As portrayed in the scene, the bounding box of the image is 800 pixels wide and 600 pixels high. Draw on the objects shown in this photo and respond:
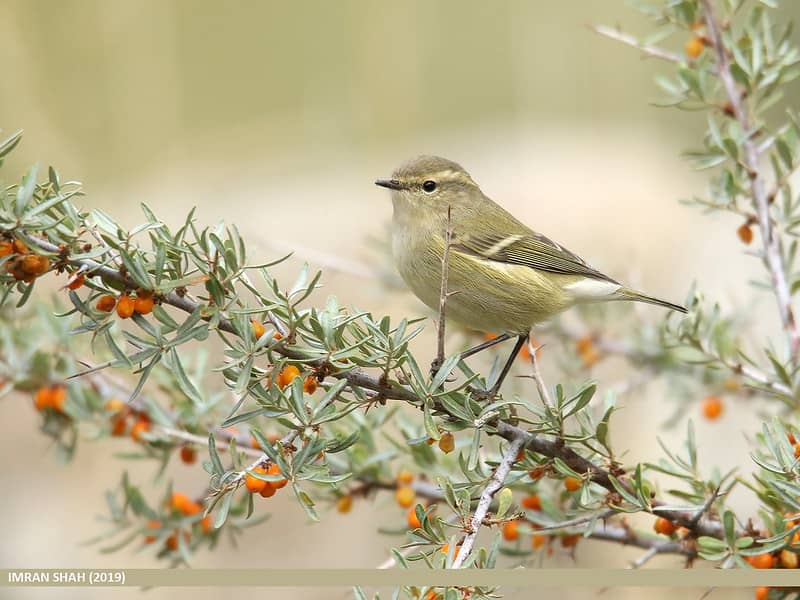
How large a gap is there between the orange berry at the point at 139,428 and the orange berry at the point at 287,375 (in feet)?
2.23

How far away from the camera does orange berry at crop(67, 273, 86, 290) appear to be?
1.15 metres

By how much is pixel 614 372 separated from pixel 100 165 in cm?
334

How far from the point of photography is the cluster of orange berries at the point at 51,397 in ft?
Result: 6.42

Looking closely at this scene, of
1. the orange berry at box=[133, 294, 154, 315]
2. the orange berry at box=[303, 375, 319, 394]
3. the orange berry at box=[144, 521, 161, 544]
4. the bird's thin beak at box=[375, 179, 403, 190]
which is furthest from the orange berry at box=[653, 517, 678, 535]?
the bird's thin beak at box=[375, 179, 403, 190]

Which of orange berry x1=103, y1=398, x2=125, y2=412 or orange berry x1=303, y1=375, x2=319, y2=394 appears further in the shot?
orange berry x1=103, y1=398, x2=125, y2=412

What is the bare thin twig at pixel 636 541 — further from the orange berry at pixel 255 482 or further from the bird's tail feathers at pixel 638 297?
the bird's tail feathers at pixel 638 297

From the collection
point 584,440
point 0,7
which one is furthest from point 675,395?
point 0,7

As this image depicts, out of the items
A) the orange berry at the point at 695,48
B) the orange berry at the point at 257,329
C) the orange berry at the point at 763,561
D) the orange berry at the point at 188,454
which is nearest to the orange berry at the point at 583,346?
the orange berry at the point at 695,48

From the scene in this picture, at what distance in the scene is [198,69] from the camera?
6133 mm

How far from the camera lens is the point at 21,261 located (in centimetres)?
117

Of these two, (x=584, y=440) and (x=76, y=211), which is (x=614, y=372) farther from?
(x=76, y=211)

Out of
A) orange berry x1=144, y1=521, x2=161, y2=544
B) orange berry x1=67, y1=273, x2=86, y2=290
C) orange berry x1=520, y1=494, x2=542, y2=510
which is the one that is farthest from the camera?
orange berry x1=144, y1=521, x2=161, y2=544

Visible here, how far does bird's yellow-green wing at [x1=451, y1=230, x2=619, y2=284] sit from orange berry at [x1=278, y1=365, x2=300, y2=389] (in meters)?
1.18

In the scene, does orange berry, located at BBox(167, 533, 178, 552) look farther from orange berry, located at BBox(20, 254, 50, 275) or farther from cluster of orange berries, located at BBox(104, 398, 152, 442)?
orange berry, located at BBox(20, 254, 50, 275)
